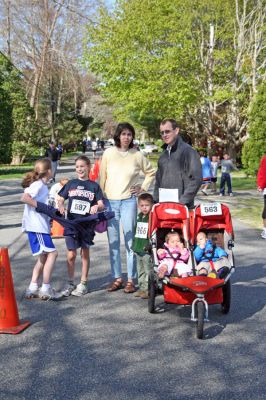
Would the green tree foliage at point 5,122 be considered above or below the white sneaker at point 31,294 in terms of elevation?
above

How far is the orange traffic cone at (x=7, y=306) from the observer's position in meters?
5.48

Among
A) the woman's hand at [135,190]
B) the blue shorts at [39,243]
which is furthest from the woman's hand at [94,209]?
the blue shorts at [39,243]

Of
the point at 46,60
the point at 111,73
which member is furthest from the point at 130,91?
the point at 46,60

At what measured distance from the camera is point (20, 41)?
4794 cm

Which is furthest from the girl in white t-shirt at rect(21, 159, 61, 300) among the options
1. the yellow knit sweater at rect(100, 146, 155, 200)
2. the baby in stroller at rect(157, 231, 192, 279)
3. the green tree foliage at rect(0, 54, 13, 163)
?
the green tree foliage at rect(0, 54, 13, 163)

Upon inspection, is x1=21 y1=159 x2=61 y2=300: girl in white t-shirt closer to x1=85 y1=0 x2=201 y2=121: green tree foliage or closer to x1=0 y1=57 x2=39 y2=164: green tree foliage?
x1=85 y1=0 x2=201 y2=121: green tree foliage

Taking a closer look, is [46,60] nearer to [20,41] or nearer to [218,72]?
[20,41]

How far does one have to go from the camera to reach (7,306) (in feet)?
18.1

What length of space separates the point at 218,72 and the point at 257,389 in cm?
3257

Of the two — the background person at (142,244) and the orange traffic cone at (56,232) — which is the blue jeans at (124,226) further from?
the orange traffic cone at (56,232)

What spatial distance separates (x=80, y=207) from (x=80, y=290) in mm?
1022

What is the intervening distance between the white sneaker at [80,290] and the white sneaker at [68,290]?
0.15ft

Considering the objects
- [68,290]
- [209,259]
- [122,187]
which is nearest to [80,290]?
[68,290]

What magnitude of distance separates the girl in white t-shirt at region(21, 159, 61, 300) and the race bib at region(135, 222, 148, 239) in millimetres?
1033
